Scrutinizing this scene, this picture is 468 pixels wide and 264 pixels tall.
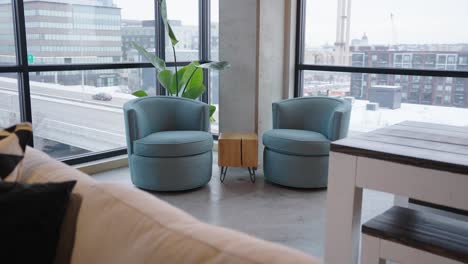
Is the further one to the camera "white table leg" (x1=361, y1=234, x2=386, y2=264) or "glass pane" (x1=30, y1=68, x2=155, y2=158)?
"glass pane" (x1=30, y1=68, x2=155, y2=158)

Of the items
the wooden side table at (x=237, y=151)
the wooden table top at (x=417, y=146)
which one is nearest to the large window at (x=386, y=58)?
the wooden side table at (x=237, y=151)

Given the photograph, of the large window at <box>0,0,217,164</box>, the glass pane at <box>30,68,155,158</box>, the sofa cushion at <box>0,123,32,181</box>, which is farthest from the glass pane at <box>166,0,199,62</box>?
the sofa cushion at <box>0,123,32,181</box>

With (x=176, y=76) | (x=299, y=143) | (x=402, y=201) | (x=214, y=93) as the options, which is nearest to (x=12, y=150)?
(x=402, y=201)

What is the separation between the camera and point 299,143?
3.84 m

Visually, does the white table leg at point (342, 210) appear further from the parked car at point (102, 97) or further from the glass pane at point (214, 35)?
the glass pane at point (214, 35)

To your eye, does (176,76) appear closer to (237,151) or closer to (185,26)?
(237,151)

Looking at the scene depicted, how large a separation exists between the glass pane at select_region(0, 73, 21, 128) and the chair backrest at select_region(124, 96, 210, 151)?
0.97 meters

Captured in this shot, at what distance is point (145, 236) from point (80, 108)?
371 cm

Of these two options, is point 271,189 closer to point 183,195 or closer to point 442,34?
point 183,195

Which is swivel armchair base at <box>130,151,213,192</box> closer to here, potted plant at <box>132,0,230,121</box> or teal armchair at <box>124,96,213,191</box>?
teal armchair at <box>124,96,213,191</box>

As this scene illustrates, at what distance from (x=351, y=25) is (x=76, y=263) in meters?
4.07

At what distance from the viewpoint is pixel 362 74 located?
15.0 ft

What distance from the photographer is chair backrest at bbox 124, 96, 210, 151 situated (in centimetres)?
406

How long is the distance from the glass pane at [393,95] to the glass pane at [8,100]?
2.88 metres
